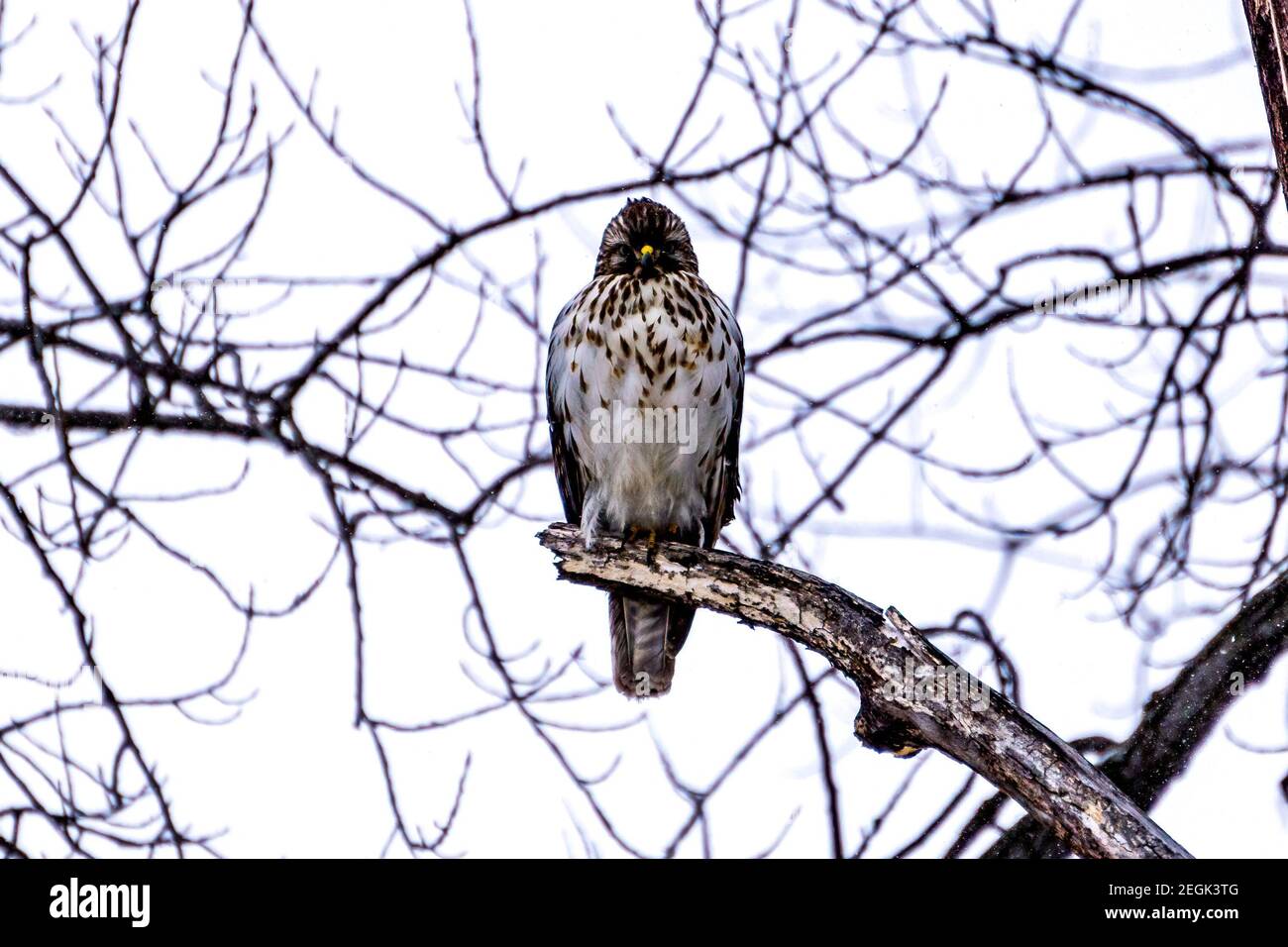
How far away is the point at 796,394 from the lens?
5781mm

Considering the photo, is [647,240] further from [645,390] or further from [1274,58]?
[1274,58]

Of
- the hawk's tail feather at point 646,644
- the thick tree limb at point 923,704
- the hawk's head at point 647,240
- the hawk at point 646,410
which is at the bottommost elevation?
the thick tree limb at point 923,704

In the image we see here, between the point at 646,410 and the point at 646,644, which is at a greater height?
the point at 646,410

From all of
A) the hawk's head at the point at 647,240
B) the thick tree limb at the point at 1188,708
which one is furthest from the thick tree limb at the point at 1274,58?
the hawk's head at the point at 647,240

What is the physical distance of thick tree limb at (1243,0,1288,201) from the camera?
10.8ft

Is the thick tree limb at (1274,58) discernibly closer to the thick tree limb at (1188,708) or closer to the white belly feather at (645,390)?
the thick tree limb at (1188,708)

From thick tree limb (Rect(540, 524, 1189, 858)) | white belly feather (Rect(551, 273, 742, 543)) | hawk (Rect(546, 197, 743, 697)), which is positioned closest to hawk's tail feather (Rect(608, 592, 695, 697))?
hawk (Rect(546, 197, 743, 697))

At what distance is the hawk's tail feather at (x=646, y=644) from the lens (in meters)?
5.34

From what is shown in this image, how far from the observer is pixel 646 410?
5.16 metres

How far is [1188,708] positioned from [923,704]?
1661mm

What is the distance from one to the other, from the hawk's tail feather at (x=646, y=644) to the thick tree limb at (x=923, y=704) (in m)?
0.91

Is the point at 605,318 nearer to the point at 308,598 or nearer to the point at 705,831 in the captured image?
the point at 308,598

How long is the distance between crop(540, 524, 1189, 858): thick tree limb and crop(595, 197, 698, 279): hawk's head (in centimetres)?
148

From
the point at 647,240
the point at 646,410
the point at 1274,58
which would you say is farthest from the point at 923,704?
the point at 647,240
